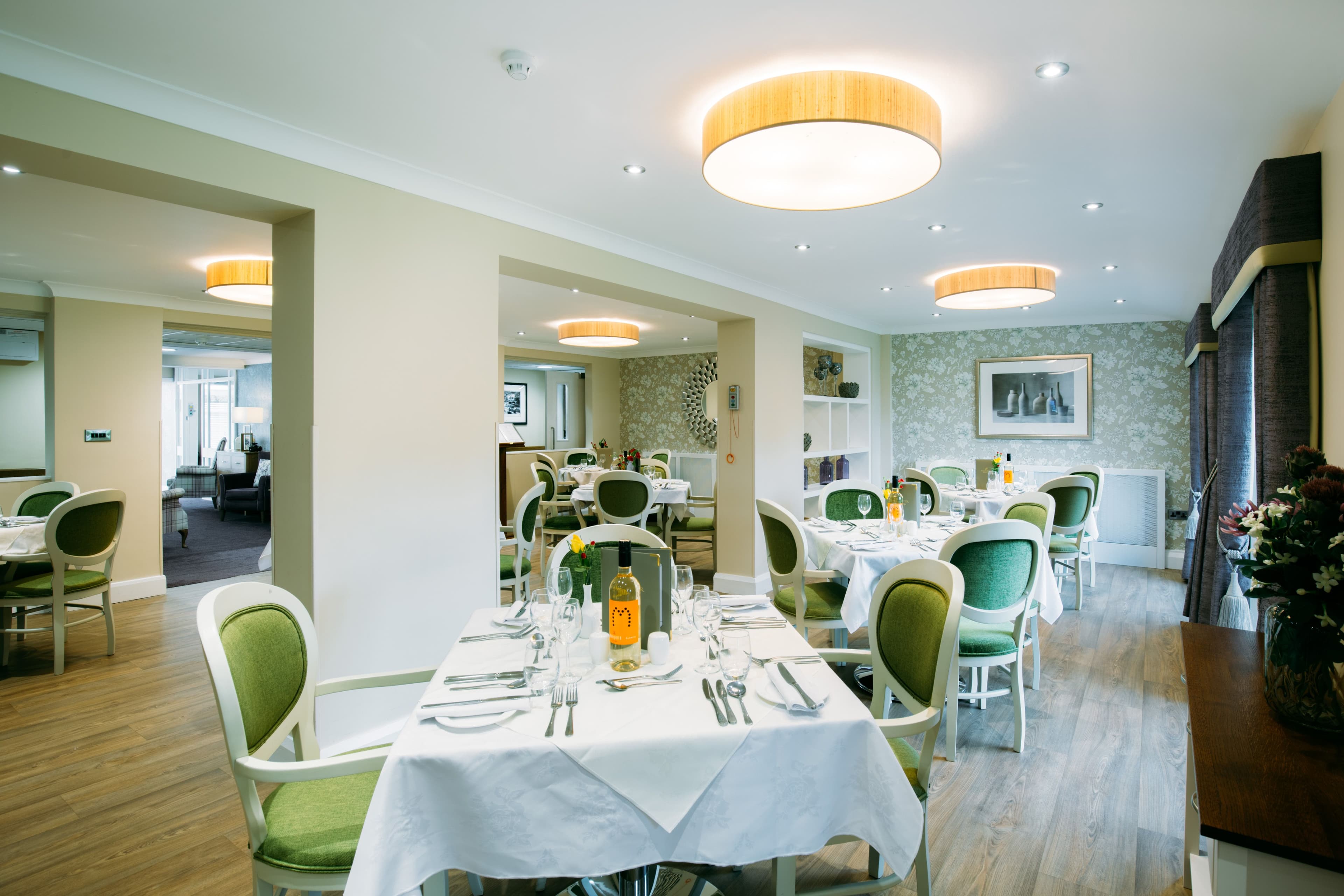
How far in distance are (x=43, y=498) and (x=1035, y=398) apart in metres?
8.93

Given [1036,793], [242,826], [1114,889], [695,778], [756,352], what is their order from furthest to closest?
[756,352] → [1036,793] → [242,826] → [1114,889] → [695,778]

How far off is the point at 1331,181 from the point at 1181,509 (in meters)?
5.65

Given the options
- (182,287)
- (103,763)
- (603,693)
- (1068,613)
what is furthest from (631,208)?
(1068,613)

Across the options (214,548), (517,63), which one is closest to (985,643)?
(517,63)

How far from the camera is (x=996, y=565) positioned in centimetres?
284

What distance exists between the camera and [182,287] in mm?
5297

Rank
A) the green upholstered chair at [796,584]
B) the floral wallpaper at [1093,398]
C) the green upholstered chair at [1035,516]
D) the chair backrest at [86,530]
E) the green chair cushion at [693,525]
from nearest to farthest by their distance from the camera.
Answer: the green upholstered chair at [796,584], the green upholstered chair at [1035,516], the chair backrest at [86,530], the green chair cushion at [693,525], the floral wallpaper at [1093,398]

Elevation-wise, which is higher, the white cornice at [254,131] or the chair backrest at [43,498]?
the white cornice at [254,131]

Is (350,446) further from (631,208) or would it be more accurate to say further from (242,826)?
(631,208)

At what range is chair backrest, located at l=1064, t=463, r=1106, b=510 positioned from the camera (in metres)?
5.58

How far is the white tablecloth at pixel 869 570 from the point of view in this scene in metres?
3.25

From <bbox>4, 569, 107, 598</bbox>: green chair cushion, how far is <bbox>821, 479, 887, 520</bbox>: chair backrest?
184 inches

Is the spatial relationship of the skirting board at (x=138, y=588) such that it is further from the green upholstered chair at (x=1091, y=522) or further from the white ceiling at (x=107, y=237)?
the green upholstered chair at (x=1091, y=522)

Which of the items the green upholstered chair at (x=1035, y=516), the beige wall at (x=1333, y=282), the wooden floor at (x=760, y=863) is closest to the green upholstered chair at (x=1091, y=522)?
the wooden floor at (x=760, y=863)
